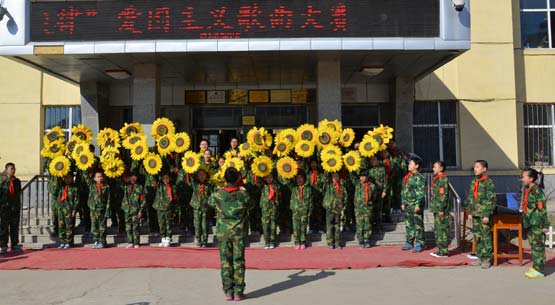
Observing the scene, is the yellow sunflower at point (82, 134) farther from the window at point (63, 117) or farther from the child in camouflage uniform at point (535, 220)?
the child in camouflage uniform at point (535, 220)

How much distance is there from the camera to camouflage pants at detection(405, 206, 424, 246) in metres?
8.83

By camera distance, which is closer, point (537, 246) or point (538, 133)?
point (537, 246)

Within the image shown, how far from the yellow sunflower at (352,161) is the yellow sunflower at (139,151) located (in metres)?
3.84

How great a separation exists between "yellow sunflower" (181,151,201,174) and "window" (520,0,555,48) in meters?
12.4

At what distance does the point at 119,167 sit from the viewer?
9.42 meters

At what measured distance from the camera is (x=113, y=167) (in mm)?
9375

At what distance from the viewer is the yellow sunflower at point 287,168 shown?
903cm

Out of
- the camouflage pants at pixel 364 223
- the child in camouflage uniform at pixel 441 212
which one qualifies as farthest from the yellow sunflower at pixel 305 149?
the child in camouflage uniform at pixel 441 212

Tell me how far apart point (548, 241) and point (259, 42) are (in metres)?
7.01

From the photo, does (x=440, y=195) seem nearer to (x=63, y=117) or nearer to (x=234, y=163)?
(x=234, y=163)

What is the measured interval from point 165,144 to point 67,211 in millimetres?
2258

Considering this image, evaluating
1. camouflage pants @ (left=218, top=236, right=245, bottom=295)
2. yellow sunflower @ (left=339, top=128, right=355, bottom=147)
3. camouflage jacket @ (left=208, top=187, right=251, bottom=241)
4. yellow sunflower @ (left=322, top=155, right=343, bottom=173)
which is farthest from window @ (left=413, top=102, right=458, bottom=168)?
camouflage pants @ (left=218, top=236, right=245, bottom=295)

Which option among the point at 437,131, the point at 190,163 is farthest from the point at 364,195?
the point at 437,131

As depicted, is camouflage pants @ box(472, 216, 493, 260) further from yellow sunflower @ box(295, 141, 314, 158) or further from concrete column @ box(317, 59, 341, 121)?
concrete column @ box(317, 59, 341, 121)
